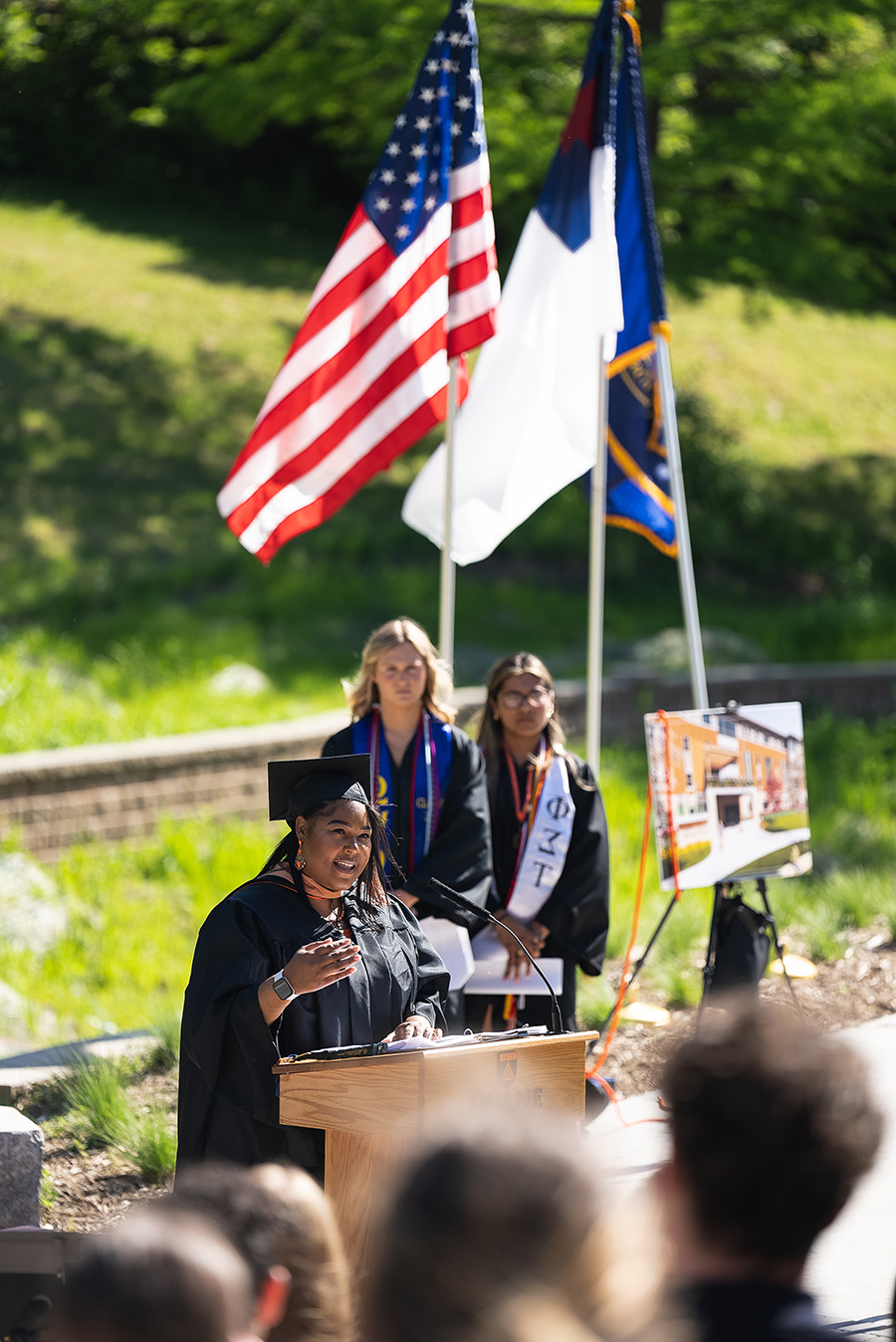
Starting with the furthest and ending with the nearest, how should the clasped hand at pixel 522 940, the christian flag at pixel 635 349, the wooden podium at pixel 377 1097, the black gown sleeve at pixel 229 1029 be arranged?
1. the christian flag at pixel 635 349
2. the clasped hand at pixel 522 940
3. the black gown sleeve at pixel 229 1029
4. the wooden podium at pixel 377 1097

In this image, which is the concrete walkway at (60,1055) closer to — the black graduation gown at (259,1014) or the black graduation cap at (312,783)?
the black graduation gown at (259,1014)

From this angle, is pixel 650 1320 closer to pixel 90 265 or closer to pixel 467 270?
pixel 467 270

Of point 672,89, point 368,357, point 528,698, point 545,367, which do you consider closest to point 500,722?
point 528,698

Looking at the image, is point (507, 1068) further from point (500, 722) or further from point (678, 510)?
point (678, 510)

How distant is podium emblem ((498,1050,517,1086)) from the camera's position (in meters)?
3.70

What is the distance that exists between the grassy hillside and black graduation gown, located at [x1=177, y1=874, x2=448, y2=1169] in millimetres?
5979

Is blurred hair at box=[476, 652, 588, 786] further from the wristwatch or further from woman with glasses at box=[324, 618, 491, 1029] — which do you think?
the wristwatch

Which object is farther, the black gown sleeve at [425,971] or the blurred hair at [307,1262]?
the black gown sleeve at [425,971]

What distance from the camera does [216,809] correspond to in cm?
984

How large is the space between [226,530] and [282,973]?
11658 millimetres

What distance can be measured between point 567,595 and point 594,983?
8009mm

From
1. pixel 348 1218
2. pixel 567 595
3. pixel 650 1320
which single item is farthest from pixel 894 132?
pixel 650 1320

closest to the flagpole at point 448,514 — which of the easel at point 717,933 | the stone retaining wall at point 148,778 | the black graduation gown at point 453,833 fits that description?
the black graduation gown at point 453,833

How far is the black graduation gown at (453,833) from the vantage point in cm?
545
